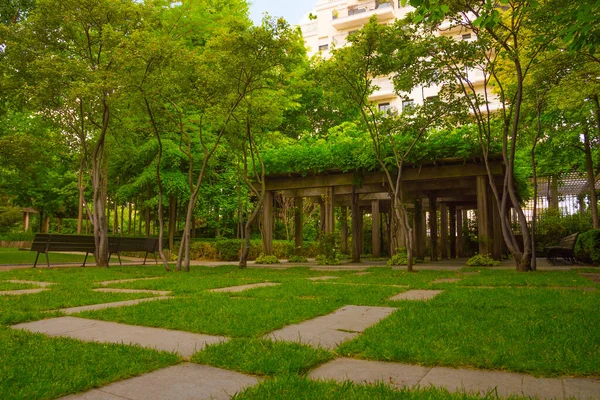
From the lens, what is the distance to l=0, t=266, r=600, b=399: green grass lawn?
7.61 feet

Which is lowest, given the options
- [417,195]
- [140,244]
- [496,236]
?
[140,244]

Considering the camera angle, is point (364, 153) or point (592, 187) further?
point (592, 187)

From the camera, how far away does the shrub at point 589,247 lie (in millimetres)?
12109

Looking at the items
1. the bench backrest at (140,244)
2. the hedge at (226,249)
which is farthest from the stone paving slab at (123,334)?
the hedge at (226,249)

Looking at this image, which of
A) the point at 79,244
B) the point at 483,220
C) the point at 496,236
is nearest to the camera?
the point at 79,244

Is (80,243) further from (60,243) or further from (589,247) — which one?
(589,247)

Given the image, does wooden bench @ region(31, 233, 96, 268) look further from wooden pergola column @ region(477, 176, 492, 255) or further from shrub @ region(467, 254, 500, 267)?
wooden pergola column @ region(477, 176, 492, 255)

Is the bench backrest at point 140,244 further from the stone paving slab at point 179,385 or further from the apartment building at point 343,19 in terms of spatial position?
the apartment building at point 343,19

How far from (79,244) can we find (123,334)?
32.7ft

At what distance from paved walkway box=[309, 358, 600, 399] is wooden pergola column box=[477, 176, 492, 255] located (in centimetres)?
1122

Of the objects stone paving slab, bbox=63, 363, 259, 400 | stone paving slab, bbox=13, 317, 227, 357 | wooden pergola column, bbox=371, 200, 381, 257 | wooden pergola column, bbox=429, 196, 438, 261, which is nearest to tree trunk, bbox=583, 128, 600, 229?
wooden pergola column, bbox=429, 196, 438, 261

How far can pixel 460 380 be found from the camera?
7.72ft

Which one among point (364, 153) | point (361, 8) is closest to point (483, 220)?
point (364, 153)

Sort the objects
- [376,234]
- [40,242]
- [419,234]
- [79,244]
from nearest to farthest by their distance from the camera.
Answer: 1. [40,242]
2. [79,244]
3. [419,234]
4. [376,234]
